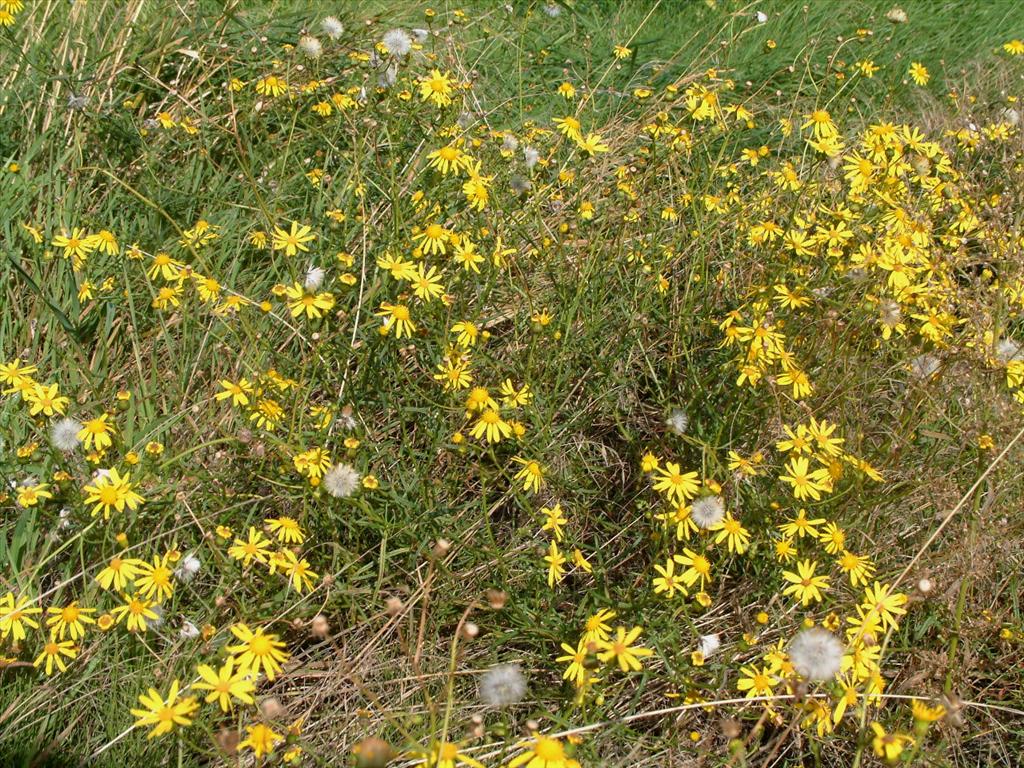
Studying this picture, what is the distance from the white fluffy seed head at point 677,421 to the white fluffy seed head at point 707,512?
0.23 m

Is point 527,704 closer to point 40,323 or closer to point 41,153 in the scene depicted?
point 40,323

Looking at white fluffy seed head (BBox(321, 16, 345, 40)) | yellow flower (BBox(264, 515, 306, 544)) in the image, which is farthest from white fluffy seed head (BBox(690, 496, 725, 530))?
white fluffy seed head (BBox(321, 16, 345, 40))

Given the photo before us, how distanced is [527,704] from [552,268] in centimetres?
118

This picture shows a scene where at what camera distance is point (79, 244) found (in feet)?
8.25

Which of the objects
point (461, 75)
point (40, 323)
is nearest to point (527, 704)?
point (40, 323)

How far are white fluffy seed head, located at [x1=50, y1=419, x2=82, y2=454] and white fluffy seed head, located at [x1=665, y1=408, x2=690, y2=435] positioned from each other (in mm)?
1363

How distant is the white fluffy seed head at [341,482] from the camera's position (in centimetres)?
204

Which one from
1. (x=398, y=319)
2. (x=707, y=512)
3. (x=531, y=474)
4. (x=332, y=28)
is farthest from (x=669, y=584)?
(x=332, y=28)

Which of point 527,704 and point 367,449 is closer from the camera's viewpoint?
point 527,704

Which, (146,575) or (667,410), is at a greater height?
(667,410)

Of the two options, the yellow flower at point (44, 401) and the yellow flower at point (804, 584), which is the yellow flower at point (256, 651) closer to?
the yellow flower at point (44, 401)

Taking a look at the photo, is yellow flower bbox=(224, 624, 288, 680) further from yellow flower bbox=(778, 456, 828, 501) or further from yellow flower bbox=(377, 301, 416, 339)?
yellow flower bbox=(778, 456, 828, 501)

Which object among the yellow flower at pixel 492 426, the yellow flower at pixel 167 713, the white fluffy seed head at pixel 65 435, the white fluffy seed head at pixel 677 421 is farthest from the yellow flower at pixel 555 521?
the white fluffy seed head at pixel 65 435

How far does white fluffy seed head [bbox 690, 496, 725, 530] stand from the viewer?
2.04 m
